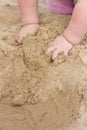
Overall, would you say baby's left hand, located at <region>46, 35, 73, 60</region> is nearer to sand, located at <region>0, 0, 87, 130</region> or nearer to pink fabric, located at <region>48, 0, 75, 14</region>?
sand, located at <region>0, 0, 87, 130</region>

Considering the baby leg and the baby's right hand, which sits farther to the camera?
the baby's right hand

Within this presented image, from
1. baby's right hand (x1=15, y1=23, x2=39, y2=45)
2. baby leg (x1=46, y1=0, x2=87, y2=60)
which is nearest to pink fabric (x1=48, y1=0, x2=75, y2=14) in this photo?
baby's right hand (x1=15, y1=23, x2=39, y2=45)

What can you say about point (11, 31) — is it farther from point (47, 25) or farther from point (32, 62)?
point (32, 62)

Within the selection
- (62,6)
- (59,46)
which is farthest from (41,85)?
(62,6)

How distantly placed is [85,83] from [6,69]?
39 cm

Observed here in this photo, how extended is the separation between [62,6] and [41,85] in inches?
29.7

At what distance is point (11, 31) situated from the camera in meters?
1.95

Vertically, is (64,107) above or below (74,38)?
below

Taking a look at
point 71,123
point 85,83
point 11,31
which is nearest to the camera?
point 71,123

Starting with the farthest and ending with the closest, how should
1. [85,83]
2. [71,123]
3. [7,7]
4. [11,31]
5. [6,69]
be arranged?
[7,7]
[11,31]
[6,69]
[85,83]
[71,123]

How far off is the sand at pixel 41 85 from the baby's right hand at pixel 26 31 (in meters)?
0.04

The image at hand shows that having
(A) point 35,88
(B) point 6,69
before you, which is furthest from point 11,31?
(A) point 35,88

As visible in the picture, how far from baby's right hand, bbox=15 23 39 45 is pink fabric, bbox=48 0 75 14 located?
250 millimetres

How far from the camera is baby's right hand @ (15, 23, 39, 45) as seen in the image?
6.10 ft
